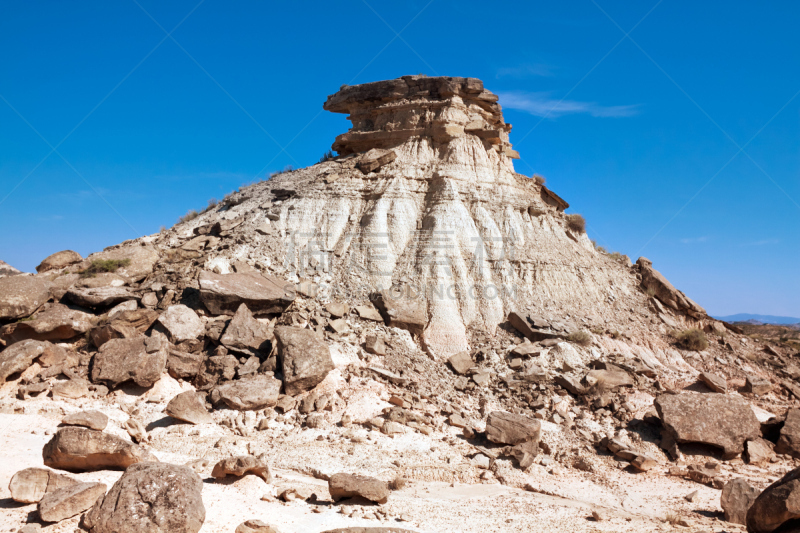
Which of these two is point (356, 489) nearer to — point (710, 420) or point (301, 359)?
point (301, 359)

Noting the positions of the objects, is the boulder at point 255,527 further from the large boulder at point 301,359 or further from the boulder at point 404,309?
the boulder at point 404,309

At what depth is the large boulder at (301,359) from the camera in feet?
40.5

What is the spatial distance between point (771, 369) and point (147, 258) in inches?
808

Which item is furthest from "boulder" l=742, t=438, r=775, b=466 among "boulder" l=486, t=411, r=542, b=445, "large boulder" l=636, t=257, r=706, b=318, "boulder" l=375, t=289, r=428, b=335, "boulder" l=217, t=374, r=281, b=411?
"boulder" l=217, t=374, r=281, b=411

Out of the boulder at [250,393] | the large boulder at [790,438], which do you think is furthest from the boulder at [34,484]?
the large boulder at [790,438]

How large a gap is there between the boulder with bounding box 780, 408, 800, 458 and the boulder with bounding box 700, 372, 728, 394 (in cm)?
181

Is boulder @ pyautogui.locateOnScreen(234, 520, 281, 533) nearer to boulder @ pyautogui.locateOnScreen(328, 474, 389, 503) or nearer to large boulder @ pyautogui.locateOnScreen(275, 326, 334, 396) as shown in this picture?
boulder @ pyautogui.locateOnScreen(328, 474, 389, 503)

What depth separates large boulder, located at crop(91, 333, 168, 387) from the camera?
39.3 feet

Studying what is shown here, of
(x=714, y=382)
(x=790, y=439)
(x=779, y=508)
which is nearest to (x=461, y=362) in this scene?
(x=714, y=382)

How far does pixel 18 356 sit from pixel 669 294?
20.2 m

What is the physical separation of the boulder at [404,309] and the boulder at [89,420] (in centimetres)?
790

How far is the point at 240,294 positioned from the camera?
14.3 meters

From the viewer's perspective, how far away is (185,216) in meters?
22.1

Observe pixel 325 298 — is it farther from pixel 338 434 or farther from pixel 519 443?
pixel 519 443
